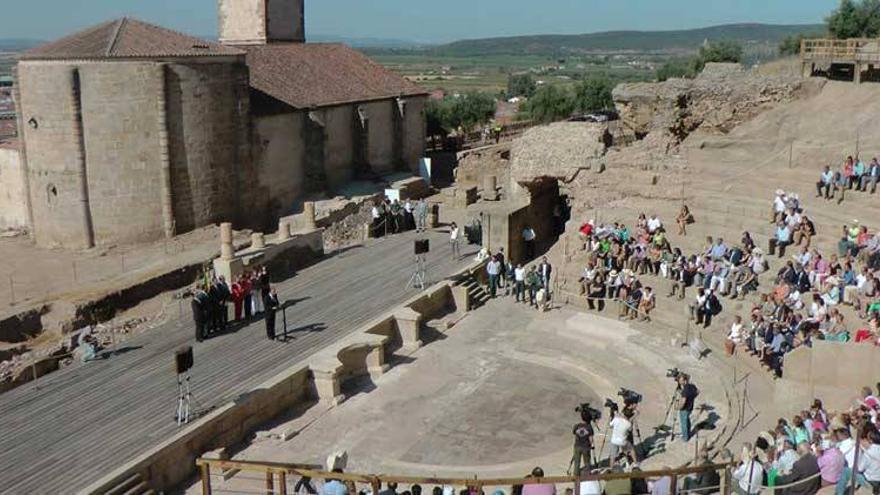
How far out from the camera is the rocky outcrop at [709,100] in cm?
3114

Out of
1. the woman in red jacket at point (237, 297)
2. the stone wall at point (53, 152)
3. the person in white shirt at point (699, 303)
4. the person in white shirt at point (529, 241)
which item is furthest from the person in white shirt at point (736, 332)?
the stone wall at point (53, 152)

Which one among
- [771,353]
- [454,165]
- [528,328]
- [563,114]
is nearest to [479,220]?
[528,328]

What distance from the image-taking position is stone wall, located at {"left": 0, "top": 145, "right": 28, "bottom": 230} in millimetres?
38750

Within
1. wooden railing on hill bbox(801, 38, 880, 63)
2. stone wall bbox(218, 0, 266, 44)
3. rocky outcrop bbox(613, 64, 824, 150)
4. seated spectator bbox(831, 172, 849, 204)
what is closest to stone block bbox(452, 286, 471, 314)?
seated spectator bbox(831, 172, 849, 204)

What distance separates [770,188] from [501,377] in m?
11.1

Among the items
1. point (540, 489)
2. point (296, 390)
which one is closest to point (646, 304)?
point (296, 390)

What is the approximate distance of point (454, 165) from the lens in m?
50.0

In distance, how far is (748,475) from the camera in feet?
39.4

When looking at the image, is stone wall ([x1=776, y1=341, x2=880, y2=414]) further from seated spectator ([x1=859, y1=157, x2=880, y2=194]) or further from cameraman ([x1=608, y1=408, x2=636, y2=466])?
seated spectator ([x1=859, y1=157, x2=880, y2=194])

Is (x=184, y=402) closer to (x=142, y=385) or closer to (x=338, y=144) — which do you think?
(x=142, y=385)

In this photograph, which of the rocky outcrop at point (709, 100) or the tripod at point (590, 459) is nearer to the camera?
the tripod at point (590, 459)

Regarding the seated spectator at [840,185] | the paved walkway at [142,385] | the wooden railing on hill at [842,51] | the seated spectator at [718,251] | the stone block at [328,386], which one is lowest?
the stone block at [328,386]

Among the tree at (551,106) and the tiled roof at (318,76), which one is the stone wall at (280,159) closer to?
the tiled roof at (318,76)

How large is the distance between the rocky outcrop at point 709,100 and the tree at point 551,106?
3964 centimetres
